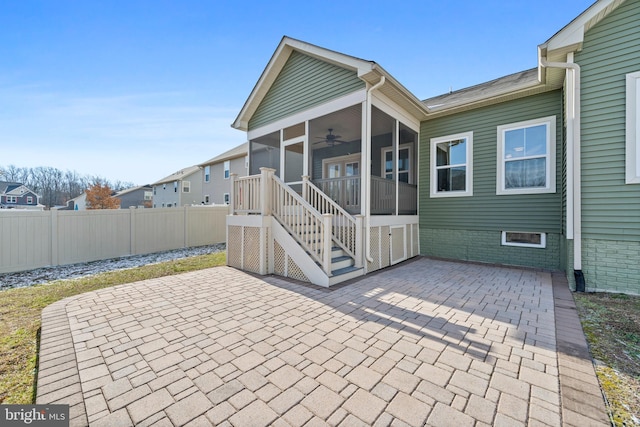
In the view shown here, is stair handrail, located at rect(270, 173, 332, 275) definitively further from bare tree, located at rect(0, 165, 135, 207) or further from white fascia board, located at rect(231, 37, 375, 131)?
bare tree, located at rect(0, 165, 135, 207)

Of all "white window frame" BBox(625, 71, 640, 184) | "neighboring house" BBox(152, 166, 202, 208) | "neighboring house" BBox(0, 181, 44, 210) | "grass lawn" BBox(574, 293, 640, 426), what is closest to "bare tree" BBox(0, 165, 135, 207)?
"neighboring house" BBox(0, 181, 44, 210)

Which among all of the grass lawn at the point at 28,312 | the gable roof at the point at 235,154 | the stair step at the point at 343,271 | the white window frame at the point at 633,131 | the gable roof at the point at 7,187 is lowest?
the grass lawn at the point at 28,312

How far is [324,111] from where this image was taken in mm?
6672

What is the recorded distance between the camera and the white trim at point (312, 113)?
19.7ft

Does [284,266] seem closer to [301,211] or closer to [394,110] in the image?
[301,211]

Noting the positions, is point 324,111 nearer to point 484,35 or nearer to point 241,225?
point 241,225

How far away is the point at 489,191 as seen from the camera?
23.1ft

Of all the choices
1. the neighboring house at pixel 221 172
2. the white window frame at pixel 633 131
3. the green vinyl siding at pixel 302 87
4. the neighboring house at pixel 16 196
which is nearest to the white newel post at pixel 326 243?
the green vinyl siding at pixel 302 87

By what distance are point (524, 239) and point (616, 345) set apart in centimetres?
451

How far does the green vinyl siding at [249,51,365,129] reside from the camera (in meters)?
6.30

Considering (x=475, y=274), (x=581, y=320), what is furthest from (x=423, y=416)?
(x=475, y=274)

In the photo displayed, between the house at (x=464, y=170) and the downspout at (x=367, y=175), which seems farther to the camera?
the downspout at (x=367, y=175)

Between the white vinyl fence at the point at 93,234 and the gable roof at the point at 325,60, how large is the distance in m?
4.89

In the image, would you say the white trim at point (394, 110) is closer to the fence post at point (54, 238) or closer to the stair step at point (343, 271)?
the stair step at point (343, 271)
